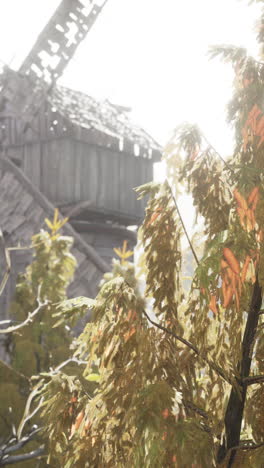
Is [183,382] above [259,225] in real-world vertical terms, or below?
below

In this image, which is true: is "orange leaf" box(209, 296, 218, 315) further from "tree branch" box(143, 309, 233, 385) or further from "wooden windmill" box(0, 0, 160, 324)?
"wooden windmill" box(0, 0, 160, 324)

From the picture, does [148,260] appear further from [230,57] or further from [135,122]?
[135,122]

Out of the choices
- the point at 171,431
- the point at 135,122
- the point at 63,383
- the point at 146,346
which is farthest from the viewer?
the point at 135,122

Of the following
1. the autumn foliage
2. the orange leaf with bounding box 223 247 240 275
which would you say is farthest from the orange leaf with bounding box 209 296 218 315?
the orange leaf with bounding box 223 247 240 275

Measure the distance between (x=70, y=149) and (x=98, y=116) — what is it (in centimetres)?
201

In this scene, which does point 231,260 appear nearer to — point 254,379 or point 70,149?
point 254,379

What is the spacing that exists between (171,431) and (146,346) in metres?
0.53

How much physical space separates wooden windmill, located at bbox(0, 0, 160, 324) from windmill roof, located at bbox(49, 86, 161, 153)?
4cm

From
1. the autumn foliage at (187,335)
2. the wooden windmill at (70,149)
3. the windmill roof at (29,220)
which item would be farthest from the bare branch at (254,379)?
the wooden windmill at (70,149)

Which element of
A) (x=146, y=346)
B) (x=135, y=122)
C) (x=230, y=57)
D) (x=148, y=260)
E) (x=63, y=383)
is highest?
(x=135, y=122)

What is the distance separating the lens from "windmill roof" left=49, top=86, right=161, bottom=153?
21.2 m

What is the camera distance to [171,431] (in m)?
3.95

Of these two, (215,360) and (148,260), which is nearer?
(215,360)

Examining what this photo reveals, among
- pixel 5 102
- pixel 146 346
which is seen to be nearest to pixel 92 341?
pixel 146 346
